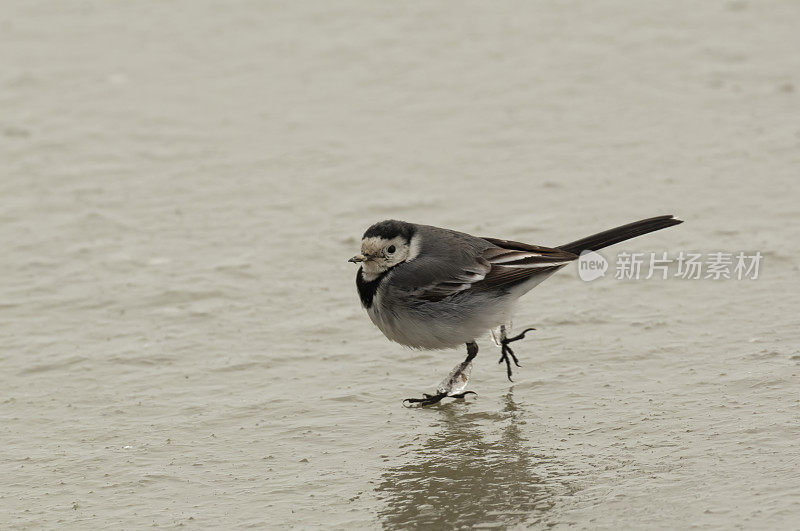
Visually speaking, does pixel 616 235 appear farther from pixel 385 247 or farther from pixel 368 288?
pixel 368 288

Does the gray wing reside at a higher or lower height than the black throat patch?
higher

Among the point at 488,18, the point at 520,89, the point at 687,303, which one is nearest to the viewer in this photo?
the point at 687,303

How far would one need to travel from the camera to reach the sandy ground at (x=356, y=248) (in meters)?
6.57

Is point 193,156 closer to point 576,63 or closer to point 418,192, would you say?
point 418,192

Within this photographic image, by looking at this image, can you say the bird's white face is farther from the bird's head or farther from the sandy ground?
the sandy ground

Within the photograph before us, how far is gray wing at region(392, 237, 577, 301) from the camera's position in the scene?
7664mm

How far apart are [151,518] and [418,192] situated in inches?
193

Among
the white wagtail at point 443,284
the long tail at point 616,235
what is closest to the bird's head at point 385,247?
the white wagtail at point 443,284

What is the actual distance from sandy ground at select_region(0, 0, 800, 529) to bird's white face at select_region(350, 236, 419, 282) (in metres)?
0.69

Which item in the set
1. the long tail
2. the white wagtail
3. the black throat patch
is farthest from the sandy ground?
the long tail

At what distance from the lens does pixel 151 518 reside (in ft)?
20.6

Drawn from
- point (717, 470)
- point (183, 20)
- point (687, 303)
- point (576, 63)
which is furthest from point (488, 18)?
point (717, 470)

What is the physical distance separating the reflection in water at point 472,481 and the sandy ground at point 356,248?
0.02 m

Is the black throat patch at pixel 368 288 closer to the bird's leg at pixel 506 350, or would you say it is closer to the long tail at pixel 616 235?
the bird's leg at pixel 506 350
